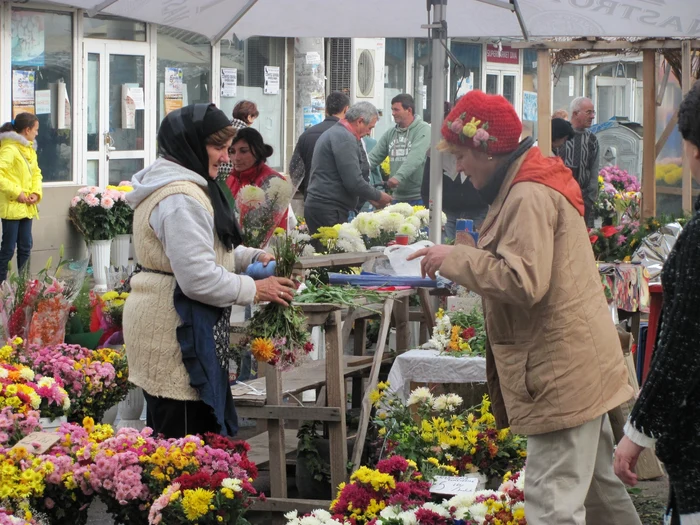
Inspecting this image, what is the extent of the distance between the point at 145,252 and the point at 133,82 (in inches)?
410

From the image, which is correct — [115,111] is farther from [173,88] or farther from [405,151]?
[405,151]

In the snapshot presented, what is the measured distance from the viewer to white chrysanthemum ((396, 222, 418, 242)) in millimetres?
7160

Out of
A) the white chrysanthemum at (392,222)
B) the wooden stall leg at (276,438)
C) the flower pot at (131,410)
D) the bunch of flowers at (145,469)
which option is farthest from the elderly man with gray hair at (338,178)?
the bunch of flowers at (145,469)

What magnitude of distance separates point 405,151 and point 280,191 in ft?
18.7

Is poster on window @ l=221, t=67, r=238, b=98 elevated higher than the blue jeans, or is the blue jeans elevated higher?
poster on window @ l=221, t=67, r=238, b=98

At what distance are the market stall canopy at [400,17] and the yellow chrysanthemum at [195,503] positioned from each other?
11.5ft

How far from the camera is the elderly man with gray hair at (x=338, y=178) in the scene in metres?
8.59

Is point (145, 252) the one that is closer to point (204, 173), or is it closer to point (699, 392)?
point (204, 173)

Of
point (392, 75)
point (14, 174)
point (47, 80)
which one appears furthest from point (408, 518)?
point (392, 75)

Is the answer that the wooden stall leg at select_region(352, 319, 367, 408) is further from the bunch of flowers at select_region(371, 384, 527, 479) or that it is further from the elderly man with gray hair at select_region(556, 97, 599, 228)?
the elderly man with gray hair at select_region(556, 97, 599, 228)

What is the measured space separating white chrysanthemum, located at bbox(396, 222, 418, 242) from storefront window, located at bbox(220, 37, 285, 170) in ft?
30.8

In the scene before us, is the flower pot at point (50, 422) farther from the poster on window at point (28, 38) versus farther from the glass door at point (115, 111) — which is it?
the glass door at point (115, 111)

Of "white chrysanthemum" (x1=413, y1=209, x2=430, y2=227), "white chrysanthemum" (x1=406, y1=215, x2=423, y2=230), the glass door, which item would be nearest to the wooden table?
"white chrysanthemum" (x1=406, y1=215, x2=423, y2=230)

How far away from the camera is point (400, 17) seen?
7.68 metres
